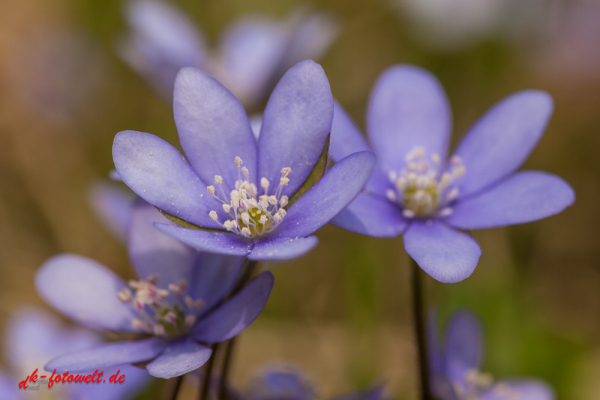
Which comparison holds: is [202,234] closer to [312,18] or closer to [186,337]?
[186,337]

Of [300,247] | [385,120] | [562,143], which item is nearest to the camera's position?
[300,247]

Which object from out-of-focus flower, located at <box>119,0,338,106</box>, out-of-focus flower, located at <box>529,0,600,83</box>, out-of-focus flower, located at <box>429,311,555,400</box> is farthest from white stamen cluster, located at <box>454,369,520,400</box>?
out-of-focus flower, located at <box>529,0,600,83</box>

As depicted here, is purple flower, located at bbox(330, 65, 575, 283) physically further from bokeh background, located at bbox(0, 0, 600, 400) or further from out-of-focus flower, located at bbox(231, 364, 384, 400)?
bokeh background, located at bbox(0, 0, 600, 400)

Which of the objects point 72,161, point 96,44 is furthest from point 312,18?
point 96,44

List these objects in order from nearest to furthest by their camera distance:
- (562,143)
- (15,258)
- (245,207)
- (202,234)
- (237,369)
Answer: (202,234), (245,207), (237,369), (15,258), (562,143)

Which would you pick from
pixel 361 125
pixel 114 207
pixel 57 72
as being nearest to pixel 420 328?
pixel 114 207

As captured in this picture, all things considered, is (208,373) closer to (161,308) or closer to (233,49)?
(161,308)
